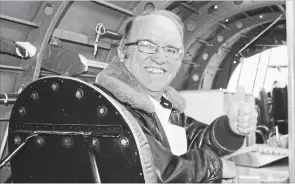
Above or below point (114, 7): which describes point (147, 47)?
below

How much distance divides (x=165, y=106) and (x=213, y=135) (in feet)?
1.04

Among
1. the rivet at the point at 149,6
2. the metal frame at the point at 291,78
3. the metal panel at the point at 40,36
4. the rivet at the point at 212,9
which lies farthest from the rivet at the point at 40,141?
the rivet at the point at 212,9

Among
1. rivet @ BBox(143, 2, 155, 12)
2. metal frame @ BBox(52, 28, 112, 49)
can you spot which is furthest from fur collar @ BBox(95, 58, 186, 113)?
rivet @ BBox(143, 2, 155, 12)

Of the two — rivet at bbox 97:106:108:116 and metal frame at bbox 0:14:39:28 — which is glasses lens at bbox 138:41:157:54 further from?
metal frame at bbox 0:14:39:28

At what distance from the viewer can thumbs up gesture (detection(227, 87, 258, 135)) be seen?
4.58ft

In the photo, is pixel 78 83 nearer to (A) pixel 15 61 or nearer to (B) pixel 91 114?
(B) pixel 91 114

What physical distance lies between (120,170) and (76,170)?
0.23m

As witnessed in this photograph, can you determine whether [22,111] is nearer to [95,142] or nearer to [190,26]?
[95,142]

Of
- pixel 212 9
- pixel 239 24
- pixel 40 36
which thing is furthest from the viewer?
pixel 239 24

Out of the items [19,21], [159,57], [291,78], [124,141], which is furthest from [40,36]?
[291,78]

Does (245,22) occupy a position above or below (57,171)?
above

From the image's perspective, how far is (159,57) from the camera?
5.40 feet

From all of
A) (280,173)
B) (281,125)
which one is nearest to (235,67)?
(281,125)

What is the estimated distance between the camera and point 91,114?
132 centimetres
